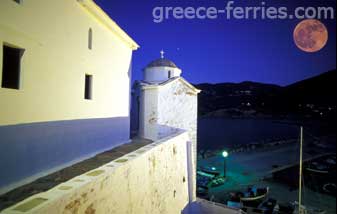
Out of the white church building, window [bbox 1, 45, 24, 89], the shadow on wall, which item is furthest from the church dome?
window [bbox 1, 45, 24, 89]

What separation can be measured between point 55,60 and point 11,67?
909 millimetres

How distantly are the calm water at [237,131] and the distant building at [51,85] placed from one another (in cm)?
1536

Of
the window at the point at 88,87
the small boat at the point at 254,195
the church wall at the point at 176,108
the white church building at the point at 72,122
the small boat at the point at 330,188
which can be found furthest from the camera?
the small boat at the point at 330,188

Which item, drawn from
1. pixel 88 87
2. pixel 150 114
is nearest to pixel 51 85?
pixel 88 87

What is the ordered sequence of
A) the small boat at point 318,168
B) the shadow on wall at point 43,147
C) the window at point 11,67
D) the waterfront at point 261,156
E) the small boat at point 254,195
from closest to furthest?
the shadow on wall at point 43,147, the window at point 11,67, the small boat at point 254,195, the waterfront at point 261,156, the small boat at point 318,168

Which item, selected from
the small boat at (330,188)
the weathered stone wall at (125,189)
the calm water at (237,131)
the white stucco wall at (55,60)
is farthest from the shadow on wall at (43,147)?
the calm water at (237,131)

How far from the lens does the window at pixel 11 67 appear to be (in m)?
3.48

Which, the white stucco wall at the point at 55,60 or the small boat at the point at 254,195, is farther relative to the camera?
the small boat at the point at 254,195

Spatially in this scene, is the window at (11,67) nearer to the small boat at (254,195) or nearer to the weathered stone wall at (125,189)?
the weathered stone wall at (125,189)

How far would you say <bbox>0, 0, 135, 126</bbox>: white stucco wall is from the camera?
344 centimetres

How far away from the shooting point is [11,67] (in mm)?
3551

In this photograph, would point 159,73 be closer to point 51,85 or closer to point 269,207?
point 269,207

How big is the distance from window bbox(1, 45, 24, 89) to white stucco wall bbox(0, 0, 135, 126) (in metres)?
0.07

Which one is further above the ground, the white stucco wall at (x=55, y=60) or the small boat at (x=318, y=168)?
the white stucco wall at (x=55, y=60)
